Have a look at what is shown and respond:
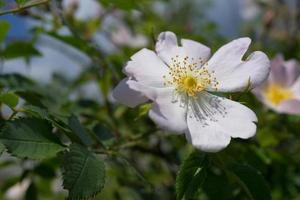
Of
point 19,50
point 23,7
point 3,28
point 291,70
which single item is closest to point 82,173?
point 23,7

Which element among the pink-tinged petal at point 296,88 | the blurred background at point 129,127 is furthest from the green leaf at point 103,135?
the pink-tinged petal at point 296,88

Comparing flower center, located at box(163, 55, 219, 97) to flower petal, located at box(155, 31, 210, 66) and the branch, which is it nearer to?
flower petal, located at box(155, 31, 210, 66)

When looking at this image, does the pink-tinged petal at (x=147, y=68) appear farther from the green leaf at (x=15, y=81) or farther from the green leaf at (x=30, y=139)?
the green leaf at (x=15, y=81)

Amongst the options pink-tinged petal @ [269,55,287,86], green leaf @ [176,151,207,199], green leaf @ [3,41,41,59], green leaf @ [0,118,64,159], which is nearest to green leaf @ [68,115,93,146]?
green leaf @ [0,118,64,159]

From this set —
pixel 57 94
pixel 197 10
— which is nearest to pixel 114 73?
pixel 57 94

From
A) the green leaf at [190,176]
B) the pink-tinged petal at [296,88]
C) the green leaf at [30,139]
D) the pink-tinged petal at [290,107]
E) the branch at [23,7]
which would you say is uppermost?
the branch at [23,7]

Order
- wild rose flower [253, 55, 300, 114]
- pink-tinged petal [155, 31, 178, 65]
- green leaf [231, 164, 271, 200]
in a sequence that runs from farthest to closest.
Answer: wild rose flower [253, 55, 300, 114]
pink-tinged petal [155, 31, 178, 65]
green leaf [231, 164, 271, 200]

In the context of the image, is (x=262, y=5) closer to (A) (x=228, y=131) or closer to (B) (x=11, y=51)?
(B) (x=11, y=51)
